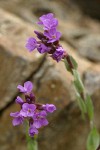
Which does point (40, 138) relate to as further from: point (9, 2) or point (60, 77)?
point (9, 2)

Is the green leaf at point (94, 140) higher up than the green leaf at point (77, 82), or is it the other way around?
the green leaf at point (77, 82)

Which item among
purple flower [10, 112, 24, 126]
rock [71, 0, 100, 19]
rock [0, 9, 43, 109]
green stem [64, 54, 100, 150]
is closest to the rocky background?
rock [0, 9, 43, 109]

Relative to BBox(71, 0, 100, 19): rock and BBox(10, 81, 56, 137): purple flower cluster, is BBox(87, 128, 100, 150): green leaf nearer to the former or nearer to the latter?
BBox(10, 81, 56, 137): purple flower cluster

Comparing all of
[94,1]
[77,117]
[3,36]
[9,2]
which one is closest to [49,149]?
[77,117]

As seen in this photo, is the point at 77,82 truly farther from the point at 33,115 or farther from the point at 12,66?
the point at 12,66

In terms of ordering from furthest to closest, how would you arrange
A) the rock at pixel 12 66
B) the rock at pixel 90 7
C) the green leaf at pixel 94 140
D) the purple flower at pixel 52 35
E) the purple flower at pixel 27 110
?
the rock at pixel 90 7 < the rock at pixel 12 66 < the green leaf at pixel 94 140 < the purple flower at pixel 52 35 < the purple flower at pixel 27 110

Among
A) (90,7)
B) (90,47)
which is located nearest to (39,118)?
(90,47)

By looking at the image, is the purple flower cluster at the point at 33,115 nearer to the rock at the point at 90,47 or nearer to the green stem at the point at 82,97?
the green stem at the point at 82,97

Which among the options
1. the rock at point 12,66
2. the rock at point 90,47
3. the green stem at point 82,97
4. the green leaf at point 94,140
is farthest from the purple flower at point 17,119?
the rock at point 90,47
